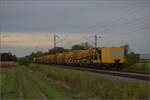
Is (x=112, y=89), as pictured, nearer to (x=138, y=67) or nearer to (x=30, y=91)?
(x=30, y=91)

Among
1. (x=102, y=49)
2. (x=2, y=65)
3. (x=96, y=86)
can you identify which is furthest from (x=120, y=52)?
(x=2, y=65)

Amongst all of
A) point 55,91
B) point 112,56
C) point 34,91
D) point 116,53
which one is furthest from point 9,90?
point 116,53

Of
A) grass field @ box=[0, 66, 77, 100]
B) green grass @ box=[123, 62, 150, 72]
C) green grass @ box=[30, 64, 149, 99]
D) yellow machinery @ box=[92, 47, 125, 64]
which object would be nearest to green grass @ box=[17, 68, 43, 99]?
grass field @ box=[0, 66, 77, 100]

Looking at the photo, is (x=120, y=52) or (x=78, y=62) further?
(x=78, y=62)

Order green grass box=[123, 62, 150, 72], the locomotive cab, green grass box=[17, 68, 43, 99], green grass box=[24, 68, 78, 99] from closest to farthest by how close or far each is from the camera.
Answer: green grass box=[17, 68, 43, 99] → green grass box=[24, 68, 78, 99] → green grass box=[123, 62, 150, 72] → the locomotive cab

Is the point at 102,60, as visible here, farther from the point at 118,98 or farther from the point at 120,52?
the point at 118,98

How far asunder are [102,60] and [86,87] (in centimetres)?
1509

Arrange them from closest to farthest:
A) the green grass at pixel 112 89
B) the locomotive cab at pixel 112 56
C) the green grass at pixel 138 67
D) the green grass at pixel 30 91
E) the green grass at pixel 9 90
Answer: the green grass at pixel 112 89, the green grass at pixel 30 91, the green grass at pixel 9 90, the green grass at pixel 138 67, the locomotive cab at pixel 112 56

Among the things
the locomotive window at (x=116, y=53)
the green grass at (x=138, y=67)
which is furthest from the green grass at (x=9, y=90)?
the green grass at (x=138, y=67)

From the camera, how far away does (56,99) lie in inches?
461

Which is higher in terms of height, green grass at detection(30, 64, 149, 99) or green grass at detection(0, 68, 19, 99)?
green grass at detection(30, 64, 149, 99)

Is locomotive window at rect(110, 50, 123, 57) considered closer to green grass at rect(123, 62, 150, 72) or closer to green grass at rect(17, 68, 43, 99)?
green grass at rect(123, 62, 150, 72)

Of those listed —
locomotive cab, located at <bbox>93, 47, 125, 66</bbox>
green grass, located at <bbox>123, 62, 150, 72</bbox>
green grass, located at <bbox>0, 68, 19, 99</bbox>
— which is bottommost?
green grass, located at <bbox>0, 68, 19, 99</bbox>

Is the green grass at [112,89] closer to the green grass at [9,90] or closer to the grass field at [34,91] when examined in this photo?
the grass field at [34,91]
